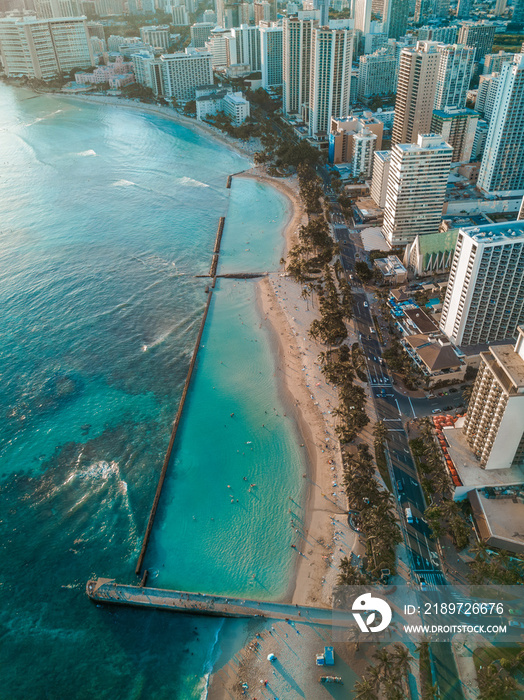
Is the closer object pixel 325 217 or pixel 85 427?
pixel 85 427

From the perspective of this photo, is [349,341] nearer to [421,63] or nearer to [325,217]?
[325,217]

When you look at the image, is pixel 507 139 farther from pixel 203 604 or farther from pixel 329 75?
pixel 203 604

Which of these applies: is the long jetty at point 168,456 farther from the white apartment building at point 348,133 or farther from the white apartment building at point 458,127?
the white apartment building at point 458,127

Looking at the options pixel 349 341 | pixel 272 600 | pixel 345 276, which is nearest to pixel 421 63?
pixel 345 276

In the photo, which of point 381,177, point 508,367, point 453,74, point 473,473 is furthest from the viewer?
point 453,74

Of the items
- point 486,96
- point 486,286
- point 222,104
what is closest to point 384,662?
point 486,286

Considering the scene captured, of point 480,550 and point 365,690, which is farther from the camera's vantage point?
point 480,550

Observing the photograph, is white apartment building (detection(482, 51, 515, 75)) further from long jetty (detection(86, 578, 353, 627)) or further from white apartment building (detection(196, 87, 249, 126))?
long jetty (detection(86, 578, 353, 627))
